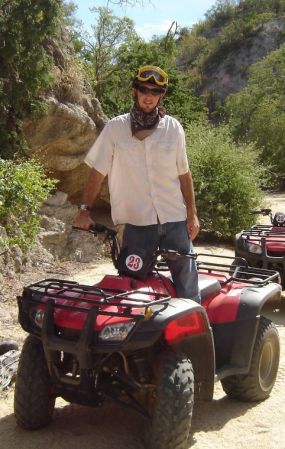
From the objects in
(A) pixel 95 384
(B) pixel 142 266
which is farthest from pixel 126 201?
(A) pixel 95 384

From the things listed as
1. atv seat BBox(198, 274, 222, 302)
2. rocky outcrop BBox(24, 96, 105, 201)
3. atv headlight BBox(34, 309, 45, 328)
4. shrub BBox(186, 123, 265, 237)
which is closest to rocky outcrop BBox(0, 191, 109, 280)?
rocky outcrop BBox(24, 96, 105, 201)

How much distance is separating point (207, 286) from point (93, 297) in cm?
96

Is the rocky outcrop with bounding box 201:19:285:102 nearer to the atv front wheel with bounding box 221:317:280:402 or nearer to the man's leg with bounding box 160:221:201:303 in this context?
the atv front wheel with bounding box 221:317:280:402

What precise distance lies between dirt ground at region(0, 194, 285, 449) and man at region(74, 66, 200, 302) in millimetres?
785

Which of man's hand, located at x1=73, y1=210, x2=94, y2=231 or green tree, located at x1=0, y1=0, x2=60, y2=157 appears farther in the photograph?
green tree, located at x1=0, y1=0, x2=60, y2=157

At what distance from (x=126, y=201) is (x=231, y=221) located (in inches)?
372

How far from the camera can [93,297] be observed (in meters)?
3.58

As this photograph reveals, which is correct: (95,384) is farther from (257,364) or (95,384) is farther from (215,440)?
(257,364)

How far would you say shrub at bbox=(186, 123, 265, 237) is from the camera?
13.1 meters

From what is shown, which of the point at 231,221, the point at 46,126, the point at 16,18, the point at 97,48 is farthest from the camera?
the point at 97,48

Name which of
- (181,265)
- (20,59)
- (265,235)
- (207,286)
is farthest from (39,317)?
(20,59)

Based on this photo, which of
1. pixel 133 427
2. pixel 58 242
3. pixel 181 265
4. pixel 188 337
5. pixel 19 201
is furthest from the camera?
pixel 58 242

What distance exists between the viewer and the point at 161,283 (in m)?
3.95

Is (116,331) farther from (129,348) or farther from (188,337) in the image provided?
(188,337)
